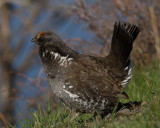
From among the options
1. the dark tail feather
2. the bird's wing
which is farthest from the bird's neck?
the dark tail feather

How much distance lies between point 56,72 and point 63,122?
721 millimetres

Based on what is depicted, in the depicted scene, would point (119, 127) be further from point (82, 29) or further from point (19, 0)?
point (19, 0)

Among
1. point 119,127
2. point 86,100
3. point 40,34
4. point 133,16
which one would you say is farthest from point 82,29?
point 119,127

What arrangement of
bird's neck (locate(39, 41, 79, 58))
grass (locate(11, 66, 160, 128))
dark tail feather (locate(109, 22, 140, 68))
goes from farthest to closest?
dark tail feather (locate(109, 22, 140, 68))
bird's neck (locate(39, 41, 79, 58))
grass (locate(11, 66, 160, 128))

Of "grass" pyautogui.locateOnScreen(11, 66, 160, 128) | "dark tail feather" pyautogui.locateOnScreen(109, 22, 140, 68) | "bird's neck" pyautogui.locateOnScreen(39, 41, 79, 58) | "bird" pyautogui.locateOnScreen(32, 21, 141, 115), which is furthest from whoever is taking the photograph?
"dark tail feather" pyautogui.locateOnScreen(109, 22, 140, 68)

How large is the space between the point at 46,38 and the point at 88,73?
2.66ft

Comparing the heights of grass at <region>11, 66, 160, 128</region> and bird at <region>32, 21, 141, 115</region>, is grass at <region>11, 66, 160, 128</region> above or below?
below

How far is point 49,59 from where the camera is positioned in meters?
4.59

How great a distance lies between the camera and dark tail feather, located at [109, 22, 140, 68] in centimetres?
471

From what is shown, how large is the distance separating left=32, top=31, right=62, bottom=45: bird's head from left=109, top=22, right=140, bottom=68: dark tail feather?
82 centimetres

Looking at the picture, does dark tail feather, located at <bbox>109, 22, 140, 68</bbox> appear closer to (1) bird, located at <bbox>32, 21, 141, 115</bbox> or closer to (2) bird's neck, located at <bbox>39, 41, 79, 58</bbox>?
(1) bird, located at <bbox>32, 21, 141, 115</bbox>

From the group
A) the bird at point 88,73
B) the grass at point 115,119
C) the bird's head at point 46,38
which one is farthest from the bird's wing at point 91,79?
the bird's head at point 46,38

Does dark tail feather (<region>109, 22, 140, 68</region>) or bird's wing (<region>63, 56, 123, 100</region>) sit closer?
bird's wing (<region>63, 56, 123, 100</region>)

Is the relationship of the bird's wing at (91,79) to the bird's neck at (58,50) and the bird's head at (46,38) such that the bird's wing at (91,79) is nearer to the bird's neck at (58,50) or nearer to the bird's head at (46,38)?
the bird's neck at (58,50)
